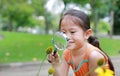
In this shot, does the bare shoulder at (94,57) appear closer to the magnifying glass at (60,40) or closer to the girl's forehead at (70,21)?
the girl's forehead at (70,21)

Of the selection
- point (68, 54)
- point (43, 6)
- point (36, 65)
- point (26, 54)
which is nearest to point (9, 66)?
point (36, 65)

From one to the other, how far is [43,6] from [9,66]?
36315mm

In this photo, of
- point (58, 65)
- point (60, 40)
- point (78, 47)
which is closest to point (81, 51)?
point (78, 47)

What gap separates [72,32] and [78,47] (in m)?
0.18

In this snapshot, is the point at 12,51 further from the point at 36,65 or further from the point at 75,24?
the point at 75,24

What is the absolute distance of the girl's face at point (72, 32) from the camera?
1956 mm

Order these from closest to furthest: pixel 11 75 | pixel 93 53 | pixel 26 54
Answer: pixel 93 53
pixel 11 75
pixel 26 54

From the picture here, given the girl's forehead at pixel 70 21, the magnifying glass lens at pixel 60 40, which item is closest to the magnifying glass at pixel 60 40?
the magnifying glass lens at pixel 60 40

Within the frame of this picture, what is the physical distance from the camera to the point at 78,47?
2166 mm

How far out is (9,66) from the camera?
11.1 m

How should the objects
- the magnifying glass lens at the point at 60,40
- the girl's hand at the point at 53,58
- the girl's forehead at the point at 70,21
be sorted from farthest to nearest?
the girl's hand at the point at 53,58, the girl's forehead at the point at 70,21, the magnifying glass lens at the point at 60,40

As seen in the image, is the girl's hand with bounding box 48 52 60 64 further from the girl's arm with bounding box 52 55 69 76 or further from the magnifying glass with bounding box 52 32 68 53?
the magnifying glass with bounding box 52 32 68 53

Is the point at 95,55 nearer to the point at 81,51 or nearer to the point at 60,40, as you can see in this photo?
the point at 81,51

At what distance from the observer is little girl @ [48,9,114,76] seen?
201 cm
